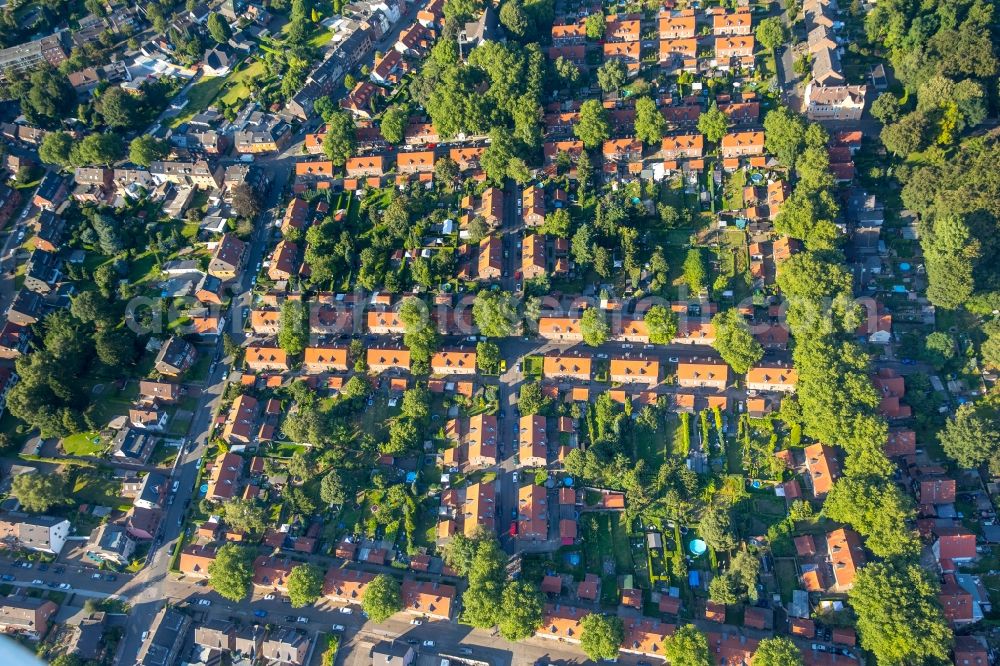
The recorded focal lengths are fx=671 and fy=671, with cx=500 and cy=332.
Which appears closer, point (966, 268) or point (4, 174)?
point (966, 268)

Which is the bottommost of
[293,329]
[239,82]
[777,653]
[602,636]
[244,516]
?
[777,653]

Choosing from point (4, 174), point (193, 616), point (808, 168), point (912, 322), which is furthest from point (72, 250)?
point (912, 322)

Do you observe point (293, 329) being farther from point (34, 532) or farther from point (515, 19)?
point (515, 19)

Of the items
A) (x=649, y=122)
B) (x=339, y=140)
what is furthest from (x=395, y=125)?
(x=649, y=122)

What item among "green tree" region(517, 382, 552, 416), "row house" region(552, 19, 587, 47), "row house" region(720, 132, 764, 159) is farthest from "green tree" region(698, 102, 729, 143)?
"green tree" region(517, 382, 552, 416)

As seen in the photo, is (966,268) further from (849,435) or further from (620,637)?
(620,637)

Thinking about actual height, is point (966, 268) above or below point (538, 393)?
above

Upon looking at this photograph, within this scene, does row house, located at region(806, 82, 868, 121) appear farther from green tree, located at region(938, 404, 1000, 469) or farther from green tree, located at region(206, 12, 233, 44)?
green tree, located at region(206, 12, 233, 44)
